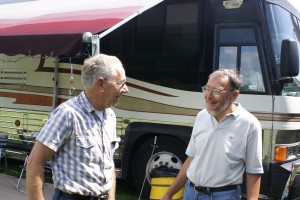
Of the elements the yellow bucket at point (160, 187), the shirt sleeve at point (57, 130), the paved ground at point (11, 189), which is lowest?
the paved ground at point (11, 189)

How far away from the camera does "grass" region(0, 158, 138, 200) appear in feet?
20.5

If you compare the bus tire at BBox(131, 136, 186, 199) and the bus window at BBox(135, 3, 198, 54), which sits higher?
the bus window at BBox(135, 3, 198, 54)

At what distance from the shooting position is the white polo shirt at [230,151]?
2805mm

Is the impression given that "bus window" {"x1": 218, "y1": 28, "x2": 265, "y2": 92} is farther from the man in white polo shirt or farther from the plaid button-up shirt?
the plaid button-up shirt

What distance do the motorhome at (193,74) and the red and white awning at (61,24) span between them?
0.29 meters

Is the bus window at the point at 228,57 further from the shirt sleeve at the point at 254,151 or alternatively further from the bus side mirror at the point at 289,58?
the shirt sleeve at the point at 254,151

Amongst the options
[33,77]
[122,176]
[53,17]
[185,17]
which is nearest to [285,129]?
[185,17]

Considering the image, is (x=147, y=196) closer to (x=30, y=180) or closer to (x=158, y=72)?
(x=158, y=72)

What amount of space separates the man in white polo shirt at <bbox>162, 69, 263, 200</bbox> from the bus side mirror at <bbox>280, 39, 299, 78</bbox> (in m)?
2.34

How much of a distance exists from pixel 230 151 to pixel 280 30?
315 centimetres

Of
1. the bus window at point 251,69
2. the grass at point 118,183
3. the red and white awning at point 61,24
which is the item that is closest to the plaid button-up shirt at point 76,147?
the red and white awning at point 61,24

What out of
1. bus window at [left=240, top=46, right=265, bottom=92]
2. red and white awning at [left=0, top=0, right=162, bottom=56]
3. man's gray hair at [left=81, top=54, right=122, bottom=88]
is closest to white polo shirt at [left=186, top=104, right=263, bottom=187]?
man's gray hair at [left=81, top=54, right=122, bottom=88]

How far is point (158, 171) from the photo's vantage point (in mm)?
5762

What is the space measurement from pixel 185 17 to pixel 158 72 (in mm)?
819
